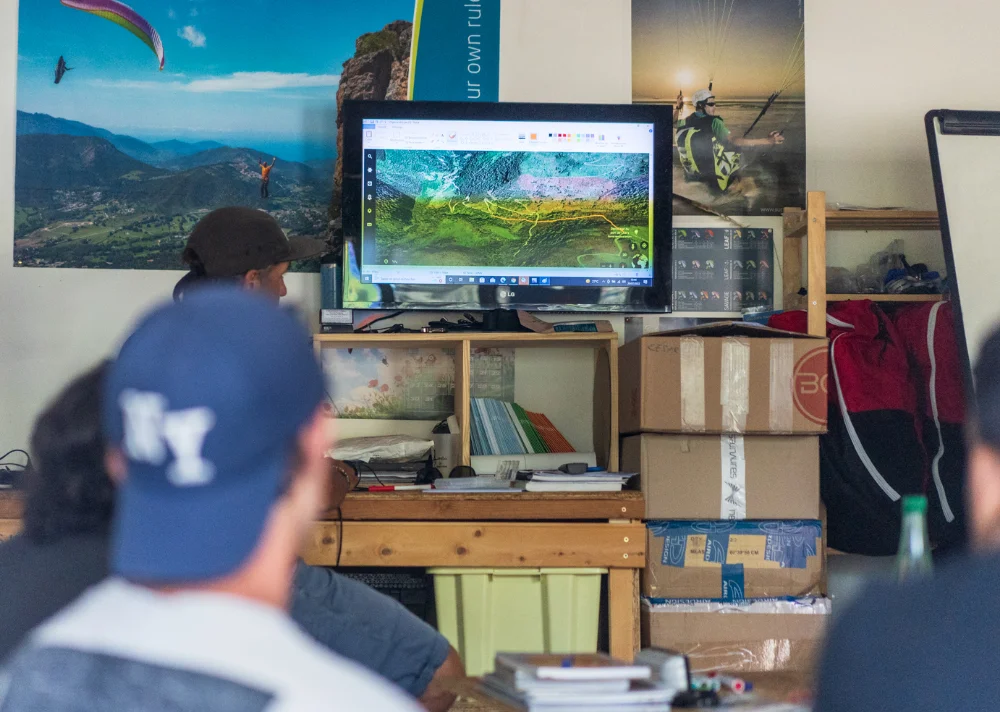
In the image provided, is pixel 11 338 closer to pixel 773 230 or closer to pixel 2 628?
pixel 2 628

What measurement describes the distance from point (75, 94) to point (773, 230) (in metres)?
2.32

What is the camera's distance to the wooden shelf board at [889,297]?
10.9 feet

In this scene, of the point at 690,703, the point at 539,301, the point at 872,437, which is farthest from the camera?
the point at 539,301

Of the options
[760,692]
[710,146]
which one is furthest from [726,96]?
[760,692]

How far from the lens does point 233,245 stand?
8.15ft

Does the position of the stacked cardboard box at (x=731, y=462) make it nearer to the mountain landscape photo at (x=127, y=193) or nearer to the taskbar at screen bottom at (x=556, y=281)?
the taskbar at screen bottom at (x=556, y=281)

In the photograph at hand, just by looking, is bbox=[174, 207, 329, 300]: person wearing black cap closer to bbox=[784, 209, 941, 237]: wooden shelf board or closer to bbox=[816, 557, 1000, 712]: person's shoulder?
bbox=[784, 209, 941, 237]: wooden shelf board

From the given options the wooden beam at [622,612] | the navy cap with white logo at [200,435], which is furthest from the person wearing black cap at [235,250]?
the navy cap with white logo at [200,435]

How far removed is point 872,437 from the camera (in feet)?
9.75

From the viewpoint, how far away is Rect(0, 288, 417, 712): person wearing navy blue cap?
0.66 metres

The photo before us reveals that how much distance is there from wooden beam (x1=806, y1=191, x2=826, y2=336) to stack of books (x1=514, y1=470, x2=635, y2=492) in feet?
2.61

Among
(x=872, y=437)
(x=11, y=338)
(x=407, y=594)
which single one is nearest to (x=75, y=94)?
(x=11, y=338)

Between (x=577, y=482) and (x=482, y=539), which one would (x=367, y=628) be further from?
(x=577, y=482)

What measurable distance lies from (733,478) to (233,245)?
4.79 ft
